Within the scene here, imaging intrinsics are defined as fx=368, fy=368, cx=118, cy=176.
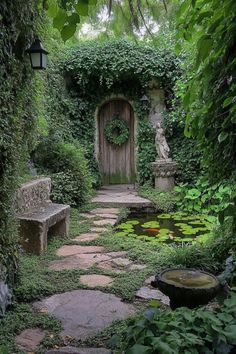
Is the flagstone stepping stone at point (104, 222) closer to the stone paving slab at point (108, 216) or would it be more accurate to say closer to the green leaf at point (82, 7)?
the stone paving slab at point (108, 216)

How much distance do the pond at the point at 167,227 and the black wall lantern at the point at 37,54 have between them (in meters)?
2.58

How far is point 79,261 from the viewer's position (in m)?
3.75

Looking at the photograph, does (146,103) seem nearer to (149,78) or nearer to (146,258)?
(149,78)

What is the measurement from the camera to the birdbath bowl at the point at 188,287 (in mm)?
2051

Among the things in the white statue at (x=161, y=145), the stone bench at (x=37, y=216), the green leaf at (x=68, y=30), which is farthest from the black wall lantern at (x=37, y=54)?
the white statue at (x=161, y=145)

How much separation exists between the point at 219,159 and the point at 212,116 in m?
0.22

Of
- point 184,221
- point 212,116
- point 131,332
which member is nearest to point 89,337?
point 131,332

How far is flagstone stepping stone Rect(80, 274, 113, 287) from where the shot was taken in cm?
313

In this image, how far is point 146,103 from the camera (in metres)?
8.79

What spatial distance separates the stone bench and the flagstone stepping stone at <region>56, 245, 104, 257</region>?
207mm

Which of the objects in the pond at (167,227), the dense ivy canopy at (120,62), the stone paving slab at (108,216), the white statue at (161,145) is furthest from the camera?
the dense ivy canopy at (120,62)

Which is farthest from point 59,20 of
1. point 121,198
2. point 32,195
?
point 121,198

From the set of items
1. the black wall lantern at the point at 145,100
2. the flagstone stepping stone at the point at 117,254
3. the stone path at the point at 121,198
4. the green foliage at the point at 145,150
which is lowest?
the flagstone stepping stone at the point at 117,254

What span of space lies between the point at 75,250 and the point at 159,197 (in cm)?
335
